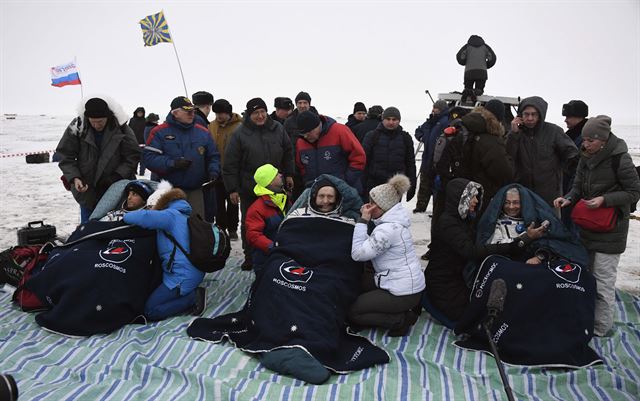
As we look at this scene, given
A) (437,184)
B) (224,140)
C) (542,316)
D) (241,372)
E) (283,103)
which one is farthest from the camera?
(283,103)

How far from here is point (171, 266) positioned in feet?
12.5

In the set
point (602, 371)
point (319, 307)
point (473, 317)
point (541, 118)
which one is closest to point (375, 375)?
A: point (319, 307)

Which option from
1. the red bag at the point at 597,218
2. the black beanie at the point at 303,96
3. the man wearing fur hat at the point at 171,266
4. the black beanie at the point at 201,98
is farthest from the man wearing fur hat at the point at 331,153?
the red bag at the point at 597,218

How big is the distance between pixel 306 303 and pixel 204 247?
1122 mm

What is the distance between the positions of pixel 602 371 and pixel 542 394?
47 cm

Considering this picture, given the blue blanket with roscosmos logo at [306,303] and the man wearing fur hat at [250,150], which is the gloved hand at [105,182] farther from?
the blue blanket with roscosmos logo at [306,303]

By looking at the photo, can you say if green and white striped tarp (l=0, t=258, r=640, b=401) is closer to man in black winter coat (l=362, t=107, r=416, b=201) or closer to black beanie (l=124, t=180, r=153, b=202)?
black beanie (l=124, t=180, r=153, b=202)

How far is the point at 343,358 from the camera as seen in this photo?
3.04 metres

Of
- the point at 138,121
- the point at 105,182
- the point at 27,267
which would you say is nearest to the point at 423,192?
the point at 105,182

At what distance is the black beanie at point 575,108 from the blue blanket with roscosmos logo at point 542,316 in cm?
207

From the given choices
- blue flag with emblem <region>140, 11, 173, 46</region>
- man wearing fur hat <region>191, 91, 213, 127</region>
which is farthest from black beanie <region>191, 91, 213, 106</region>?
blue flag with emblem <region>140, 11, 173, 46</region>

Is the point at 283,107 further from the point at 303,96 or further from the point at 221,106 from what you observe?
the point at 221,106

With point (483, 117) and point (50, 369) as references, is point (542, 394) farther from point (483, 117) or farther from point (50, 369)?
point (50, 369)

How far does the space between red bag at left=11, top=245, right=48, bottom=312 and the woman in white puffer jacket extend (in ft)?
8.24
